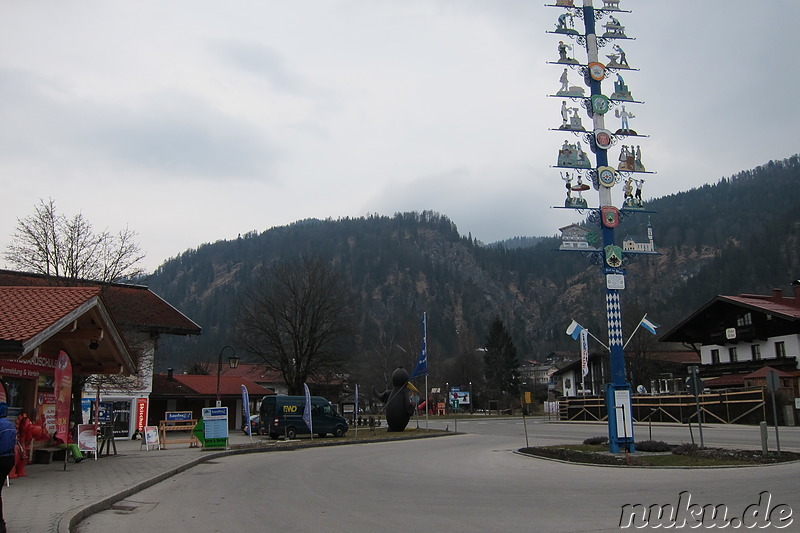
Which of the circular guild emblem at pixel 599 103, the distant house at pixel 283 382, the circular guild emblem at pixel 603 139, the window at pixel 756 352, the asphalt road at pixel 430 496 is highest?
the circular guild emblem at pixel 599 103

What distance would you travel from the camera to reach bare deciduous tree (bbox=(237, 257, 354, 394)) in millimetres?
47812

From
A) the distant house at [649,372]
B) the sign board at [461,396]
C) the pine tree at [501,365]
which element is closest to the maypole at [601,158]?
the distant house at [649,372]

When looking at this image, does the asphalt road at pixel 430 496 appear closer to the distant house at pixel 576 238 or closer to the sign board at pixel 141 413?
the distant house at pixel 576 238

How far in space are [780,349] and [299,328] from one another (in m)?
35.3

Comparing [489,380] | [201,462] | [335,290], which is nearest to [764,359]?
[335,290]

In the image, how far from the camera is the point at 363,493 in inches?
484

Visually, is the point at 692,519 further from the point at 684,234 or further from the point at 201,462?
the point at 684,234

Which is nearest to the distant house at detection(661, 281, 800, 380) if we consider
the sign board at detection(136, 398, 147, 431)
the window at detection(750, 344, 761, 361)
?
the window at detection(750, 344, 761, 361)

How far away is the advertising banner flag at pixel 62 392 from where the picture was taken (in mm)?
16292

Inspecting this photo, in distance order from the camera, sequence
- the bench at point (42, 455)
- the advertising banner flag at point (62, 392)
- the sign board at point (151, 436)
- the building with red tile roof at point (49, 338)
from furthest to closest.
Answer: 1. the sign board at point (151, 436)
2. the bench at point (42, 455)
3. the advertising banner flag at point (62, 392)
4. the building with red tile roof at point (49, 338)

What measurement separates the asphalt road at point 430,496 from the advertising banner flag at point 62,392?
3.78 meters

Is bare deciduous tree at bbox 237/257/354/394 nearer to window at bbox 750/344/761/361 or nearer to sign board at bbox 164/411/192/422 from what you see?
sign board at bbox 164/411/192/422

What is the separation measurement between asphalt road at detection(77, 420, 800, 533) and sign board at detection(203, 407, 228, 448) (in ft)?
22.5

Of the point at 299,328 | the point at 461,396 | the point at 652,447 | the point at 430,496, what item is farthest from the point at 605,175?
the point at 461,396
